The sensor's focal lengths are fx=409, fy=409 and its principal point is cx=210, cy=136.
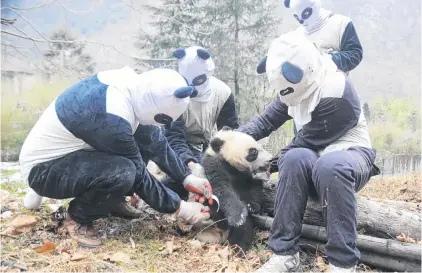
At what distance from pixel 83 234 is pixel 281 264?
1.49 m

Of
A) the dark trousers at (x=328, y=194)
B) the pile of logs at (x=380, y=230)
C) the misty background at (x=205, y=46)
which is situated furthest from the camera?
the misty background at (x=205, y=46)

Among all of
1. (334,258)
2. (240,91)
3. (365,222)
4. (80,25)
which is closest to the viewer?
(334,258)

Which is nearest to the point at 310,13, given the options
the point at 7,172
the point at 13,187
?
the point at 13,187

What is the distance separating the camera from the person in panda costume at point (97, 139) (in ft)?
9.16

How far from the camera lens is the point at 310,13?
4.35 meters

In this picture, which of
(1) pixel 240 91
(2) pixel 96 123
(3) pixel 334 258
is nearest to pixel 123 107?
(2) pixel 96 123

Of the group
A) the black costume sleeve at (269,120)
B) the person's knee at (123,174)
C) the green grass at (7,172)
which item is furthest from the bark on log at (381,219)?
the green grass at (7,172)

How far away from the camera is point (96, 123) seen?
2.74 m

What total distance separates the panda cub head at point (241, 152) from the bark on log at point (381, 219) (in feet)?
2.33

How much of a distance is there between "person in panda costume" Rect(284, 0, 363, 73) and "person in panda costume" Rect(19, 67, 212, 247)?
6.63 feet

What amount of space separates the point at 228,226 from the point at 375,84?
8.07 metres

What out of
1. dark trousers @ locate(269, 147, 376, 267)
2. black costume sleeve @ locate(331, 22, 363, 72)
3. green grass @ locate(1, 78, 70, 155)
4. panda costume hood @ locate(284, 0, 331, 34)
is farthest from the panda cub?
green grass @ locate(1, 78, 70, 155)

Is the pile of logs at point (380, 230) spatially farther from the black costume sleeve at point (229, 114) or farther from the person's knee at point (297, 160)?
the black costume sleeve at point (229, 114)

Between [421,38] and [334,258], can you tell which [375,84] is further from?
[334,258]
